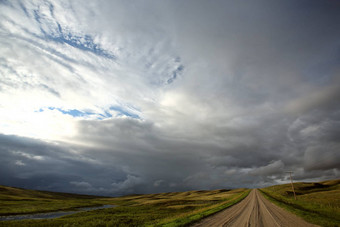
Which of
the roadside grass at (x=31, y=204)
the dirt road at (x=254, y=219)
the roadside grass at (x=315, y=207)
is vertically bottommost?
the roadside grass at (x=31, y=204)

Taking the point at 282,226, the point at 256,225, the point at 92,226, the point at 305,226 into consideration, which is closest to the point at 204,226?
the point at 256,225

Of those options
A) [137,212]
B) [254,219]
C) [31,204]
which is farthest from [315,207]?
[31,204]

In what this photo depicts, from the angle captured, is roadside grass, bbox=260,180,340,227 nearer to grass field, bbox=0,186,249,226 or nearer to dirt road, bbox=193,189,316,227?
dirt road, bbox=193,189,316,227

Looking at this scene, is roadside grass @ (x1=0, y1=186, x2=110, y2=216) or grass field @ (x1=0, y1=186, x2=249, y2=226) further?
roadside grass @ (x1=0, y1=186, x2=110, y2=216)

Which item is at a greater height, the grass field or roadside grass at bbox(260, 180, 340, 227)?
roadside grass at bbox(260, 180, 340, 227)

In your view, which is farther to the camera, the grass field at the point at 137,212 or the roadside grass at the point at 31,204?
the roadside grass at the point at 31,204

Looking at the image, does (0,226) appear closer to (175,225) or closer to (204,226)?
(175,225)

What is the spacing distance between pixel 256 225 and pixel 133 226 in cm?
1886

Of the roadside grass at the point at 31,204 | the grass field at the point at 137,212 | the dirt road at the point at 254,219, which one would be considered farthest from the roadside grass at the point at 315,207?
the roadside grass at the point at 31,204

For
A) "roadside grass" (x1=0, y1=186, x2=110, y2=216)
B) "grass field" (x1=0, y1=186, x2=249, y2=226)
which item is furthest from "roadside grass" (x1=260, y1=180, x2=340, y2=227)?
"roadside grass" (x1=0, y1=186, x2=110, y2=216)

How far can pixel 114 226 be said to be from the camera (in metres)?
29.7

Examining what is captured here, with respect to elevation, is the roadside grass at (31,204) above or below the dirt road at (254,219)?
below

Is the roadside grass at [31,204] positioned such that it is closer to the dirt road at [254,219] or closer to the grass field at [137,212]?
the grass field at [137,212]

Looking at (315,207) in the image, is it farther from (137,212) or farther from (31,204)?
(31,204)
